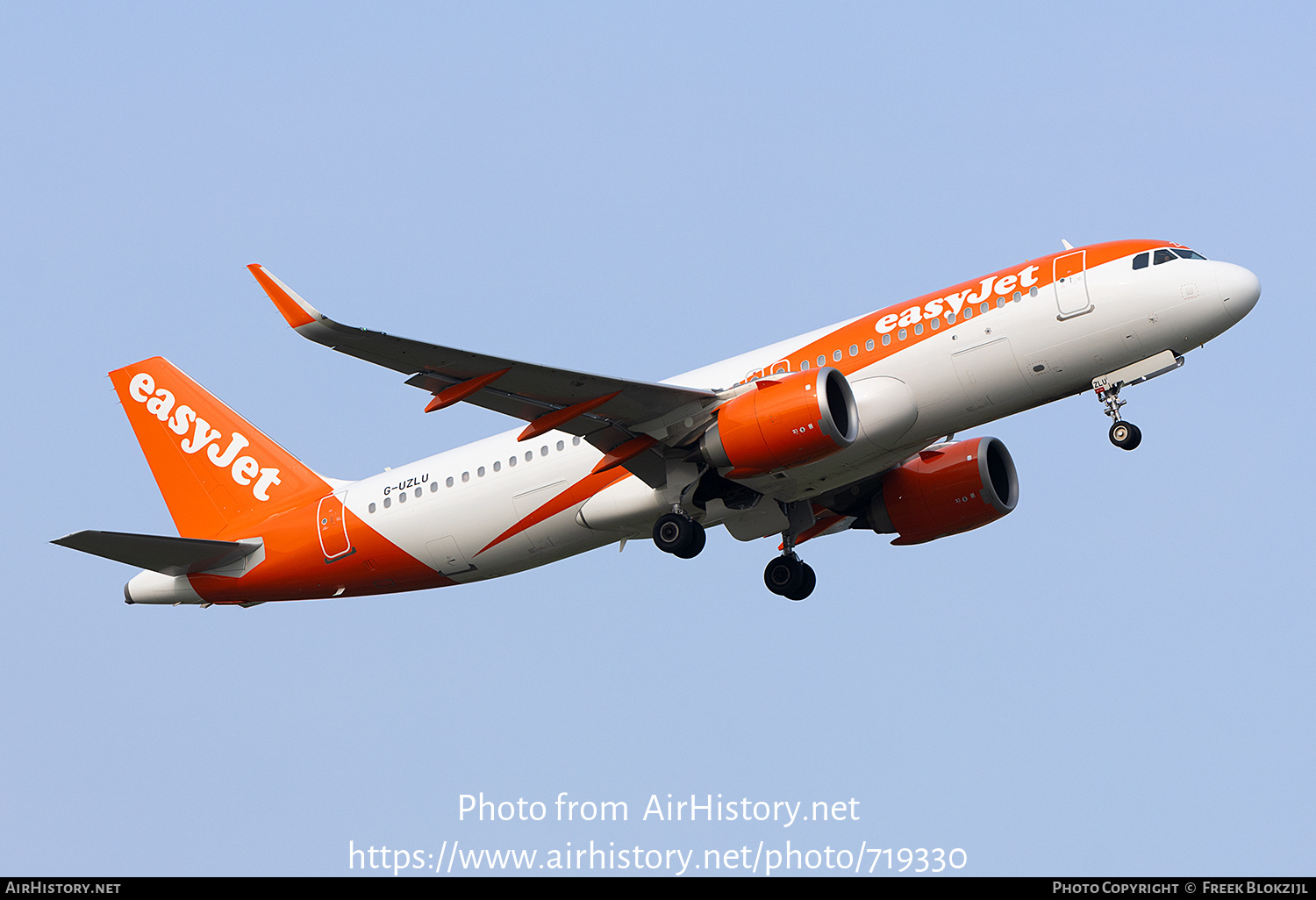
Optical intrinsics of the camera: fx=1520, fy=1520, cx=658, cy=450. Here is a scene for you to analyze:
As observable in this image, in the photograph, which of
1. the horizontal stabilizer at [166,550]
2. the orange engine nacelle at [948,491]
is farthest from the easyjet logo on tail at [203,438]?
the orange engine nacelle at [948,491]

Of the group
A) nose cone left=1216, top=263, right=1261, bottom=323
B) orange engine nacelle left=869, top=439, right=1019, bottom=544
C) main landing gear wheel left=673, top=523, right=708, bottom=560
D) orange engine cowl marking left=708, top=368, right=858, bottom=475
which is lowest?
main landing gear wheel left=673, top=523, right=708, bottom=560

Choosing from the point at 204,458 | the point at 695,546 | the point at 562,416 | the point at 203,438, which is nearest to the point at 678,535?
the point at 695,546

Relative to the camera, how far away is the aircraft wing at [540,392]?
24.7 m

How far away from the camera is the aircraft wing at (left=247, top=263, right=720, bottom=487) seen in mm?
24703

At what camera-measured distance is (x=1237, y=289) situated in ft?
89.5

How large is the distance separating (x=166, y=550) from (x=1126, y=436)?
19.7m

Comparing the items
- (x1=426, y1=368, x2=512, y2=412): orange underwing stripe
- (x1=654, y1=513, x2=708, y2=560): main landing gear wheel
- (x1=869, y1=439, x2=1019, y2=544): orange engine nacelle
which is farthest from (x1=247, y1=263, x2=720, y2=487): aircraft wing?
(x1=869, y1=439, x2=1019, y2=544): orange engine nacelle

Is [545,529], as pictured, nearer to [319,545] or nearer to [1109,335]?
[319,545]

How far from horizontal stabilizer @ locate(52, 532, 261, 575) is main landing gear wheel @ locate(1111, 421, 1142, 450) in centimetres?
1817

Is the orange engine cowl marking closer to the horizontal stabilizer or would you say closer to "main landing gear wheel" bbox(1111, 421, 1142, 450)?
"main landing gear wheel" bbox(1111, 421, 1142, 450)

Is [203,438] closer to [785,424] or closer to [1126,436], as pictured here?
[785,424]
